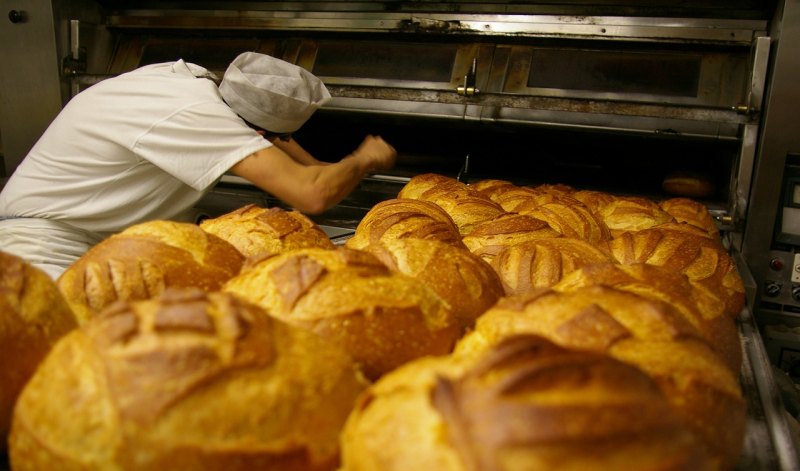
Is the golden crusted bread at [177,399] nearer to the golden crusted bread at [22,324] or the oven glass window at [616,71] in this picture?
the golden crusted bread at [22,324]

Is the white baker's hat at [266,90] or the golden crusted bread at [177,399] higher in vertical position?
the white baker's hat at [266,90]

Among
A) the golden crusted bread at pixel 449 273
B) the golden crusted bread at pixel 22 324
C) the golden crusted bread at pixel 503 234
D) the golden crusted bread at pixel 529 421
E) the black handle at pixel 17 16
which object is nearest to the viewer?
the golden crusted bread at pixel 529 421

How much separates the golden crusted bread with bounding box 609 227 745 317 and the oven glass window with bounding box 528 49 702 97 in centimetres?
133

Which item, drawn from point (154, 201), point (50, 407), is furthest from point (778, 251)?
point (50, 407)

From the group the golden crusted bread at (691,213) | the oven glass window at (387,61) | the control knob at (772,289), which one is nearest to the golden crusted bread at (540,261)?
the golden crusted bread at (691,213)

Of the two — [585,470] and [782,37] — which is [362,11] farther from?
[585,470]

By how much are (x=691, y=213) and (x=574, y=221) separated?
2.45ft

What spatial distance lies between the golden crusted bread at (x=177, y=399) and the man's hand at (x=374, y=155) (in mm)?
2065

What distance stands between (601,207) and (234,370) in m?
2.43

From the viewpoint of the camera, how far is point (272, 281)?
44.3 inches

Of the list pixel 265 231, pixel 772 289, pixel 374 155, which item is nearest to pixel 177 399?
Result: pixel 265 231

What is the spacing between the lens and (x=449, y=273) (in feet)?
4.45

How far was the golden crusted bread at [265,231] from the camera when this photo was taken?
164 cm

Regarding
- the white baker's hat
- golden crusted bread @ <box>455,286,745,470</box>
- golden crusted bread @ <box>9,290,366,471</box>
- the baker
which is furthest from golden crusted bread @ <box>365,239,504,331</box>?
the white baker's hat
